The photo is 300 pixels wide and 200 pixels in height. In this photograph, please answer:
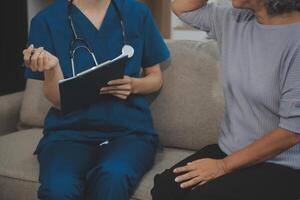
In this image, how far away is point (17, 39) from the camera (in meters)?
2.50

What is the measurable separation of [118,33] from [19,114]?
75 cm

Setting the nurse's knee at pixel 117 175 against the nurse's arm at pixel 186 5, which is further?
the nurse's arm at pixel 186 5

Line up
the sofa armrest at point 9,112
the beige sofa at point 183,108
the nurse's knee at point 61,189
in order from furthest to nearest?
the sofa armrest at point 9,112 < the beige sofa at point 183,108 < the nurse's knee at point 61,189

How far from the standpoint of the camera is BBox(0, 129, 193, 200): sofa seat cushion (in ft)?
4.73

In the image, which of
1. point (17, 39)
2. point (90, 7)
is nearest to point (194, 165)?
point (90, 7)

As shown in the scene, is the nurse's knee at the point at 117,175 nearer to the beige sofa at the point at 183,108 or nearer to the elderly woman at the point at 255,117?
the elderly woman at the point at 255,117

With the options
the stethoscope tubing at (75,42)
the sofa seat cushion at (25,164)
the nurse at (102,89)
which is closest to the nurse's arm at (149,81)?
the nurse at (102,89)

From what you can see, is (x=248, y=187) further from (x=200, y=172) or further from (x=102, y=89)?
(x=102, y=89)

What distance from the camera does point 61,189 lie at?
4.24 feet

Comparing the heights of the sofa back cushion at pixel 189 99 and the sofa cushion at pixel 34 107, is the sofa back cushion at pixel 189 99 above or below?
above

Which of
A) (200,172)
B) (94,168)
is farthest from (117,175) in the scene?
(200,172)

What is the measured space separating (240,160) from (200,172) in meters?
0.11

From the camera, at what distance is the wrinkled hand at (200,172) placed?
4.07 ft

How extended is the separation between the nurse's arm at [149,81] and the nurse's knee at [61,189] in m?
0.40
